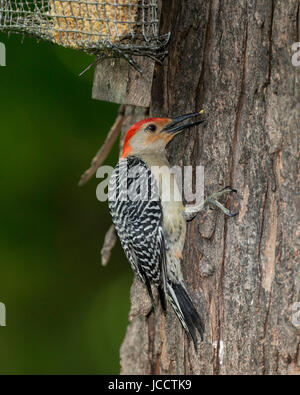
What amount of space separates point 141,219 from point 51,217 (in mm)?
2232

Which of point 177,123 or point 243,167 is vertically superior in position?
point 177,123

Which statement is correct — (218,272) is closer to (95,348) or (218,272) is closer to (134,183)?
(134,183)

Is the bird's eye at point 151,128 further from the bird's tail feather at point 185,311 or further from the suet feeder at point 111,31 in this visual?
the bird's tail feather at point 185,311

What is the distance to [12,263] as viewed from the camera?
204 inches

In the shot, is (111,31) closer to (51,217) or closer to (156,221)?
(156,221)

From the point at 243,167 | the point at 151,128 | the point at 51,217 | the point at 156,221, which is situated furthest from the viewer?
the point at 51,217

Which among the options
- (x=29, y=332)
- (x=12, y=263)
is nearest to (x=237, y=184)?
(x=12, y=263)

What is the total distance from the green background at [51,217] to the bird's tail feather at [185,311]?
2.15 m

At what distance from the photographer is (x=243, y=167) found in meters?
3.09

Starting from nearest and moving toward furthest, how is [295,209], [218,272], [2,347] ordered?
[295,209] < [218,272] < [2,347]

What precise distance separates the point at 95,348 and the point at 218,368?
101 inches

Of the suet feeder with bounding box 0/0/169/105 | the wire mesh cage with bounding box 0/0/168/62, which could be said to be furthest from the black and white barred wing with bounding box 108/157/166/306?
the wire mesh cage with bounding box 0/0/168/62

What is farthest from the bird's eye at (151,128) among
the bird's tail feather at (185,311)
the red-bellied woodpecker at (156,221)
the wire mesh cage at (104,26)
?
the bird's tail feather at (185,311)

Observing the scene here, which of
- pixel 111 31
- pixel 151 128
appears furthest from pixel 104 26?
pixel 151 128
